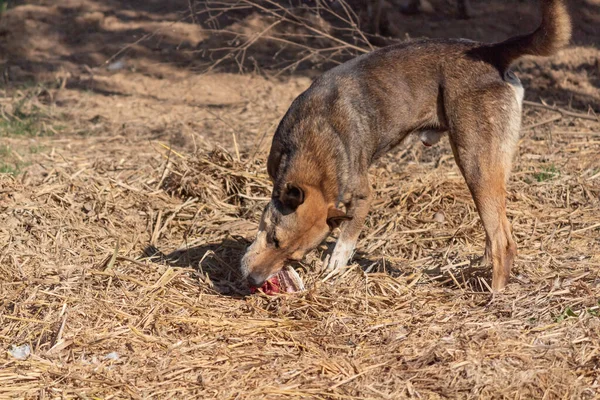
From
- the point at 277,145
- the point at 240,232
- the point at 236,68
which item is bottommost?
the point at 236,68

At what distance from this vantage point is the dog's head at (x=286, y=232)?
5.61 m

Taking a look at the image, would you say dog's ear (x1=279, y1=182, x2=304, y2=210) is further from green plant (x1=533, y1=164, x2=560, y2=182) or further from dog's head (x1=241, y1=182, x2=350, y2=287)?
green plant (x1=533, y1=164, x2=560, y2=182)

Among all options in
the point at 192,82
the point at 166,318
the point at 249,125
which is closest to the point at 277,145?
the point at 166,318

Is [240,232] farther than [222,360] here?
Yes

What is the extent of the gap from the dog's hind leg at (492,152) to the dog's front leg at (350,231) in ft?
2.72

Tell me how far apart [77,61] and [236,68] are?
2330mm

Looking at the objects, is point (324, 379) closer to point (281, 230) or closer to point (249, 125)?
point (281, 230)

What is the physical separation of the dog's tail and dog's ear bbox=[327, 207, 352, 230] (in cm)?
150

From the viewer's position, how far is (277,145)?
6.10 meters

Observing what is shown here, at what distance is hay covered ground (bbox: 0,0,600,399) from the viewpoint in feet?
15.1

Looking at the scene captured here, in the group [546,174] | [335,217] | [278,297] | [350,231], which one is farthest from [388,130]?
[546,174]

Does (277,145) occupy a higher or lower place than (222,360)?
higher

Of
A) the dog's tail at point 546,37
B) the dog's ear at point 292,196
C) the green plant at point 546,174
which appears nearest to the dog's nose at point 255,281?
the dog's ear at point 292,196

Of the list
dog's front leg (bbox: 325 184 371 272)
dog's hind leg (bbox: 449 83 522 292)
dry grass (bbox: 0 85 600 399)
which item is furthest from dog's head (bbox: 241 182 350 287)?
dog's hind leg (bbox: 449 83 522 292)
